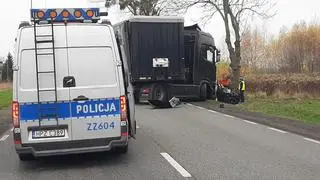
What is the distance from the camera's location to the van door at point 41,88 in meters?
8.62

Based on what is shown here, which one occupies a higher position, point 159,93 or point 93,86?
point 93,86

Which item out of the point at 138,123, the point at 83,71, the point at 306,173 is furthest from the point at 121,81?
the point at 138,123

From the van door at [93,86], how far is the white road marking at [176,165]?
1.06 m

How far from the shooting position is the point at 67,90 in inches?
345

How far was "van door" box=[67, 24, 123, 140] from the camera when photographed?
8805 millimetres

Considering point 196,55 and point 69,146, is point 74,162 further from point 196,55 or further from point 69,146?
point 196,55

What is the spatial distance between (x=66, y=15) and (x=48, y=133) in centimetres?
220

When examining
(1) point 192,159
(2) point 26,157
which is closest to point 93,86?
(2) point 26,157

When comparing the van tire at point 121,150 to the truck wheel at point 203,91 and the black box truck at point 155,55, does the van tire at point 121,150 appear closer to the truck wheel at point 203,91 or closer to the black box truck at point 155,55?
the black box truck at point 155,55

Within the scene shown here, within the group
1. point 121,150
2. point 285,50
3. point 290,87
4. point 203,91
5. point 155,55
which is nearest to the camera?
point 121,150

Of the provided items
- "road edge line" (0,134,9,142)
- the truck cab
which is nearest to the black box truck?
the truck cab

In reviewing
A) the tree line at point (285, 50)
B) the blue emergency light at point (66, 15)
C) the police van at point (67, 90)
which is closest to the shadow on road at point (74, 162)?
the police van at point (67, 90)

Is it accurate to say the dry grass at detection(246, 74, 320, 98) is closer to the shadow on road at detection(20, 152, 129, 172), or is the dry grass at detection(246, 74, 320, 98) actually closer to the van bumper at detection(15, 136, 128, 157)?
the shadow on road at detection(20, 152, 129, 172)

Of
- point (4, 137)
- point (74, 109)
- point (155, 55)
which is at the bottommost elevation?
point (4, 137)
